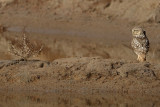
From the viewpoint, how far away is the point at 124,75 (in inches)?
460

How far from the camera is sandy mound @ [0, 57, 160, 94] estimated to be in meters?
11.4

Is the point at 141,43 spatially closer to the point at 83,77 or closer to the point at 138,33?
the point at 138,33

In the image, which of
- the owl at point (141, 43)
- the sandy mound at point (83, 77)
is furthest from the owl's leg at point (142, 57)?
the sandy mound at point (83, 77)

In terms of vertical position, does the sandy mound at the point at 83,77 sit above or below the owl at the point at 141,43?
below

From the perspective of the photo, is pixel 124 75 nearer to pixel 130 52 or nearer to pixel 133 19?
pixel 130 52

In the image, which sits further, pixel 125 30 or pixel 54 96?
pixel 125 30

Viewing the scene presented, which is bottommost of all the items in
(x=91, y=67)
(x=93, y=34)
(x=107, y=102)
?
(x=107, y=102)

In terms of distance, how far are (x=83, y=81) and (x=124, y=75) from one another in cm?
89

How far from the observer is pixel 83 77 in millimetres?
11648

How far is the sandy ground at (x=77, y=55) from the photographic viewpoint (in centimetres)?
1155

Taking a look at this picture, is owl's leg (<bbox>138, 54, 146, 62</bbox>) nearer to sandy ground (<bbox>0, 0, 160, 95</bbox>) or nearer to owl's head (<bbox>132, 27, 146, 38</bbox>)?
→ sandy ground (<bbox>0, 0, 160, 95</bbox>)

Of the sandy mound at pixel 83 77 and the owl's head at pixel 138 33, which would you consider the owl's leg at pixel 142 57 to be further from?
the sandy mound at pixel 83 77

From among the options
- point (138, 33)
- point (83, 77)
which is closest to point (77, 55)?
point (138, 33)

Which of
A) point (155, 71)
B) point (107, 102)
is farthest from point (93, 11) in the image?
point (107, 102)
